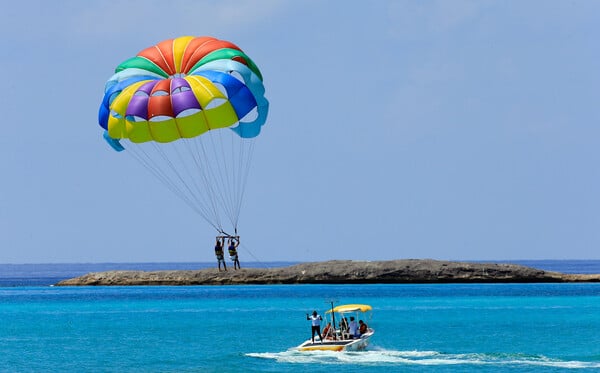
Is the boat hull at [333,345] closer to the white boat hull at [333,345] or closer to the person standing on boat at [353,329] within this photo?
the white boat hull at [333,345]

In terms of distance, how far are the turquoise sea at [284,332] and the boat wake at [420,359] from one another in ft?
0.10

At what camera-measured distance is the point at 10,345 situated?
4103 centimetres

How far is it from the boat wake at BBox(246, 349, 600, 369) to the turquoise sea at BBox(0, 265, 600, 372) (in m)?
0.03

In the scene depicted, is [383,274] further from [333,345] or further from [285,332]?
[333,345]

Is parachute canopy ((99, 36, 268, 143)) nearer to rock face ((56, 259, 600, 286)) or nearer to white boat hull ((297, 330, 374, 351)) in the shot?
white boat hull ((297, 330, 374, 351))

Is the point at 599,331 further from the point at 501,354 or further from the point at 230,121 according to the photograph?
the point at 230,121

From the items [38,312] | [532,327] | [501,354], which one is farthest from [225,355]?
[38,312]

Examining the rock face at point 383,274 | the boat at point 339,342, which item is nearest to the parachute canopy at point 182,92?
the boat at point 339,342

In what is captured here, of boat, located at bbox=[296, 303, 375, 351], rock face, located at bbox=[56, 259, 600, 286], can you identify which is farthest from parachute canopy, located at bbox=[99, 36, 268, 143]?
rock face, located at bbox=[56, 259, 600, 286]

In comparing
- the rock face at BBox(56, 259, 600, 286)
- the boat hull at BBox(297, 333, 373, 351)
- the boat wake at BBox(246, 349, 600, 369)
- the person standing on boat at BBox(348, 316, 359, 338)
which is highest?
the rock face at BBox(56, 259, 600, 286)

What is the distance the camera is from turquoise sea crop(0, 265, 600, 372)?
33281mm

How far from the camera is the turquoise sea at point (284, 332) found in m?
33.3

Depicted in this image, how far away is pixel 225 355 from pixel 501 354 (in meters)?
9.13

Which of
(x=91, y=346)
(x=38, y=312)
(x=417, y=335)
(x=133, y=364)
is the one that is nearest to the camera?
(x=133, y=364)
